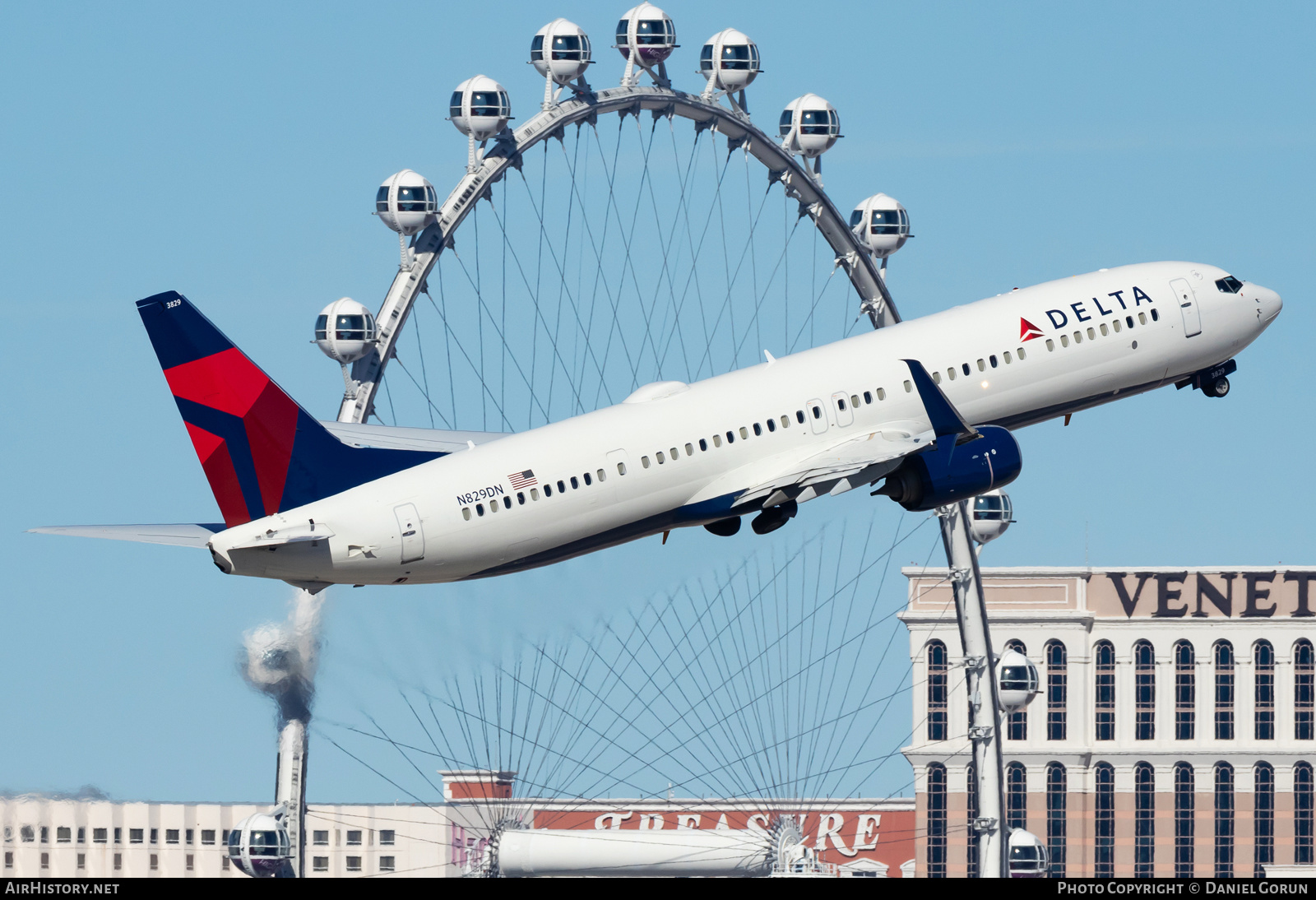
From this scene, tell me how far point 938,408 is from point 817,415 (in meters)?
3.63

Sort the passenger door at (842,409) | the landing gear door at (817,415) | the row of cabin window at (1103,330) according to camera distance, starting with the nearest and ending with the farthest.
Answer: the landing gear door at (817,415) < the passenger door at (842,409) < the row of cabin window at (1103,330)

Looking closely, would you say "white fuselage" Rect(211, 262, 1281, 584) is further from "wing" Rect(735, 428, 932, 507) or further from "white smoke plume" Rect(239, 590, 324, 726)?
"white smoke plume" Rect(239, 590, 324, 726)

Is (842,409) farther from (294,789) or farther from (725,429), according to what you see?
(294,789)

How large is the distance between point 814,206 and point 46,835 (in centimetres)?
5150

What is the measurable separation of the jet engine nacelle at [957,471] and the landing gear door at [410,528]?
16.3 meters

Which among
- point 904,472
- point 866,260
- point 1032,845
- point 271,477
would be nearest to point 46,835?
point 271,477

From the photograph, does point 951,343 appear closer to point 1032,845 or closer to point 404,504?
point 404,504

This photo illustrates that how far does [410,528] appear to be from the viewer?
66562 mm

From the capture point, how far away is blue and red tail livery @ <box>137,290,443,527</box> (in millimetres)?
66938

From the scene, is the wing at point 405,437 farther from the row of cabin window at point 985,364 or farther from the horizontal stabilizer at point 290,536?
the row of cabin window at point 985,364

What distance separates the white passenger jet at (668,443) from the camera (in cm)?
6681

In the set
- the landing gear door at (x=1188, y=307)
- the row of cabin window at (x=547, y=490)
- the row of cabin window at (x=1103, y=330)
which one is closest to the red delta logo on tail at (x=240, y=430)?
the row of cabin window at (x=547, y=490)

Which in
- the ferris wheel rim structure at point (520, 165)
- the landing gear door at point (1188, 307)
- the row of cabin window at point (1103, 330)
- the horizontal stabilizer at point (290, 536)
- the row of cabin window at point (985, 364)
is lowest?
the horizontal stabilizer at point (290, 536)

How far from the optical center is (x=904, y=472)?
74625 mm
